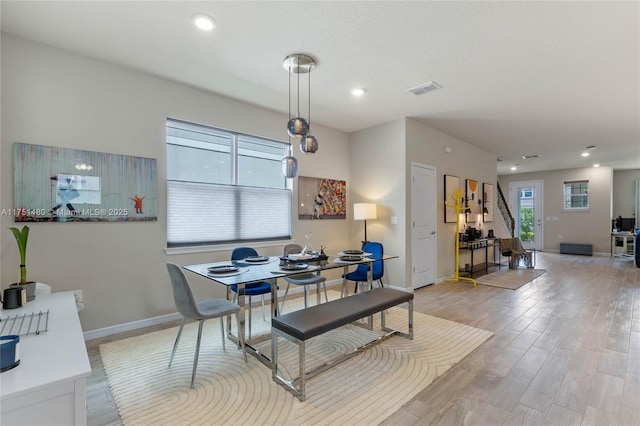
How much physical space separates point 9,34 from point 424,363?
4743mm

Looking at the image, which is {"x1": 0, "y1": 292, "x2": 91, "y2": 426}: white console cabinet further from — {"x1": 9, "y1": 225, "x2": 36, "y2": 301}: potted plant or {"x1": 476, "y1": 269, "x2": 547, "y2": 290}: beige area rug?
{"x1": 476, "y1": 269, "x2": 547, "y2": 290}: beige area rug

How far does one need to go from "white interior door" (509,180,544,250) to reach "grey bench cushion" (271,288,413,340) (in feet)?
31.8

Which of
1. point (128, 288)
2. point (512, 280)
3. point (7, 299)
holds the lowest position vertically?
point (512, 280)

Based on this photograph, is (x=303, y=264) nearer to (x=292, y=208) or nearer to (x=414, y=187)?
(x=292, y=208)

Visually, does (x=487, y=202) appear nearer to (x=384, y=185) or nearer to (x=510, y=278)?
(x=510, y=278)

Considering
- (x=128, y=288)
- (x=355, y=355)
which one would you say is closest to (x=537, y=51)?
(x=355, y=355)

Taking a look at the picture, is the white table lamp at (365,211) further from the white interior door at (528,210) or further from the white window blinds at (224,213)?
→ the white interior door at (528,210)

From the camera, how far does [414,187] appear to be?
198 inches

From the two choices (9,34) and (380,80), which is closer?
(9,34)

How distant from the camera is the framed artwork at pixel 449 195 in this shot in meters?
5.70

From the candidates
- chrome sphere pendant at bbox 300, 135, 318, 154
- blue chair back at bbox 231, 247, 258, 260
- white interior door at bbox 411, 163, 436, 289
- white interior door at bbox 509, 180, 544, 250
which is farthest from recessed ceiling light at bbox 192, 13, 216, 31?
white interior door at bbox 509, 180, 544, 250

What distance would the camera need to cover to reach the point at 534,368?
2.44 metres

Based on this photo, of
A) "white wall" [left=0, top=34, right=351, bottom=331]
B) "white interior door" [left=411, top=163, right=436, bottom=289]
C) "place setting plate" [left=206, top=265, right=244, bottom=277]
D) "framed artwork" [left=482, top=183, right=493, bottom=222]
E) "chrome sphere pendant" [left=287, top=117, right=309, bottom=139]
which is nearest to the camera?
"place setting plate" [left=206, top=265, right=244, bottom=277]

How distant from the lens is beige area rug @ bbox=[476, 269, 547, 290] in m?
5.36
